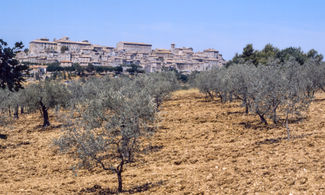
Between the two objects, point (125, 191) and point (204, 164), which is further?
point (204, 164)

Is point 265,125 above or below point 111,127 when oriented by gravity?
below

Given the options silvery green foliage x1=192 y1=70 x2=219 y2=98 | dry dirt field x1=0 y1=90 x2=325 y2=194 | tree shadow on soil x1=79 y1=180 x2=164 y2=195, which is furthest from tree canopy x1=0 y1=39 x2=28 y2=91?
silvery green foliage x1=192 y1=70 x2=219 y2=98

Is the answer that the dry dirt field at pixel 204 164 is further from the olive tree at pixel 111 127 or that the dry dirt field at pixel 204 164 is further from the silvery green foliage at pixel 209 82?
the silvery green foliage at pixel 209 82

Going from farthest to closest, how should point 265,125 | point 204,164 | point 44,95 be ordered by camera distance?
point 44,95, point 265,125, point 204,164

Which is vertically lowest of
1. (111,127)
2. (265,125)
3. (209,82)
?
(265,125)

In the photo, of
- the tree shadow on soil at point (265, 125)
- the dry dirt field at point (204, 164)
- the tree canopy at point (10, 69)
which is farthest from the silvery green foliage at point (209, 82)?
the tree canopy at point (10, 69)

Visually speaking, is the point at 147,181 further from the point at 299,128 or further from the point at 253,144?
the point at 299,128

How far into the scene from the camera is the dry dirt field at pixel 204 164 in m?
11.7

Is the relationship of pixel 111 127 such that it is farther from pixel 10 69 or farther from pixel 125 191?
pixel 10 69

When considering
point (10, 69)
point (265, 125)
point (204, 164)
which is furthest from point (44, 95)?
point (204, 164)

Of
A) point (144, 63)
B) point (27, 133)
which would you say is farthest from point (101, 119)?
point (144, 63)

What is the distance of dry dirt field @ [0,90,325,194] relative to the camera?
Result: 460 inches

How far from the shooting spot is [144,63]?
595 feet

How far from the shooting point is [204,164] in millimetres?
15250
